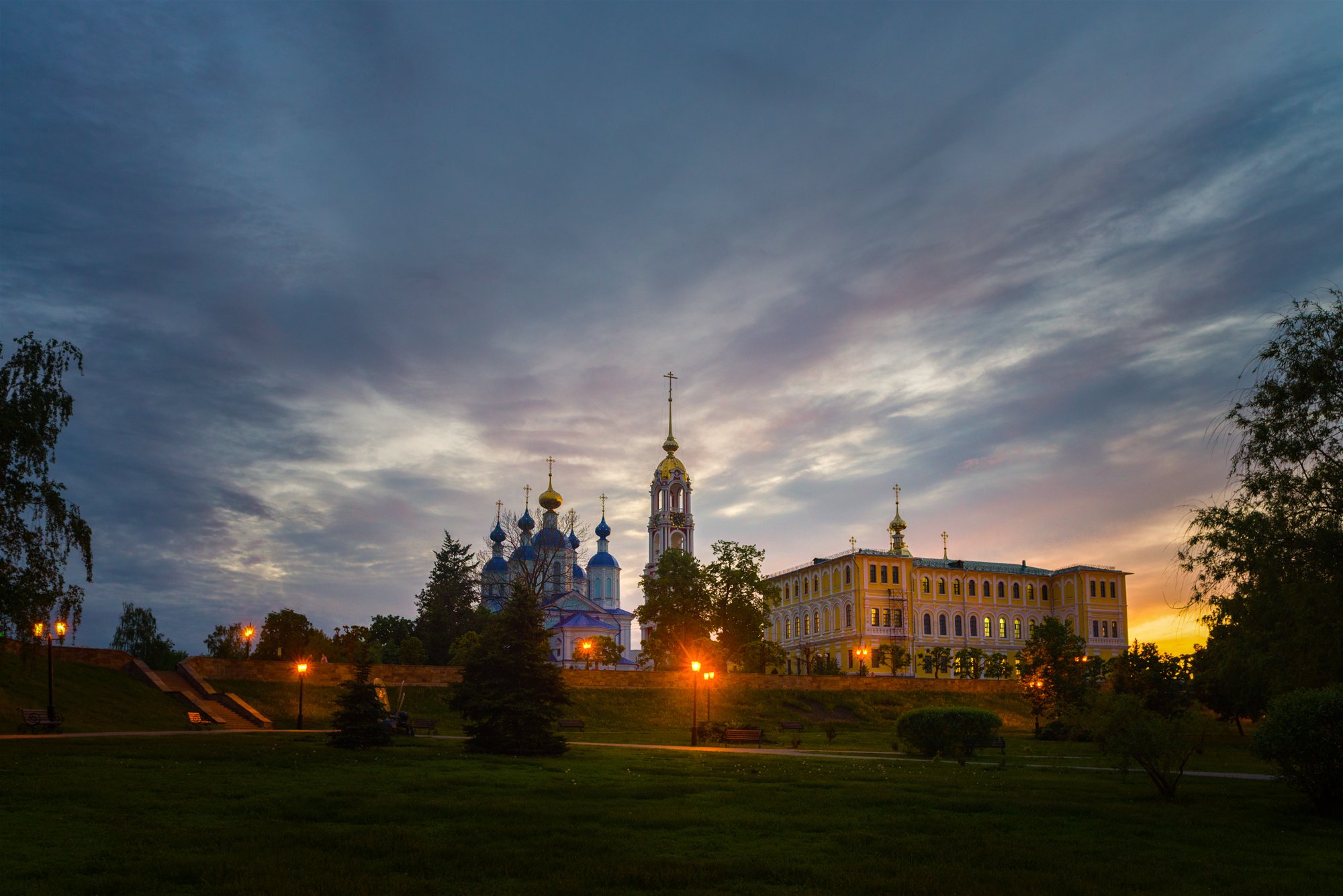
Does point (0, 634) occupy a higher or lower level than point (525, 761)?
higher

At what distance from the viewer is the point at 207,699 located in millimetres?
41438

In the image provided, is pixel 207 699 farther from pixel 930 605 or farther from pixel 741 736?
pixel 930 605

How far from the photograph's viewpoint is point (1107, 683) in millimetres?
53562

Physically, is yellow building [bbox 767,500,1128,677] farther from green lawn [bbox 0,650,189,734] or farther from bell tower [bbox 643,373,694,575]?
green lawn [bbox 0,650,189,734]

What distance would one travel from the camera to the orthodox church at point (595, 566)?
294 ft

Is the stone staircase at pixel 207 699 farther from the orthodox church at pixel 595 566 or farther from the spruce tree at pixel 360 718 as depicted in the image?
the orthodox church at pixel 595 566

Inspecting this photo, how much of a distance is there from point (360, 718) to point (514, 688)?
378 centimetres

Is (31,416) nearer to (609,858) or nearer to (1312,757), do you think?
(609,858)

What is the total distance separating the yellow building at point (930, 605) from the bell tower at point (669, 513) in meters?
11.5

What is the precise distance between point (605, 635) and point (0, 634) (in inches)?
2612

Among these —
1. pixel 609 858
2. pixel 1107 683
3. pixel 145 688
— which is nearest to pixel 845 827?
pixel 609 858

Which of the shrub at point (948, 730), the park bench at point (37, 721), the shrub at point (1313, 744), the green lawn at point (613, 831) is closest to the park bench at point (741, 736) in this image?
the shrub at point (948, 730)

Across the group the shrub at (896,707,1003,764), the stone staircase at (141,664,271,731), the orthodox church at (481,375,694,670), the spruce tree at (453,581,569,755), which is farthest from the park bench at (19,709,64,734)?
the orthodox church at (481,375,694,670)

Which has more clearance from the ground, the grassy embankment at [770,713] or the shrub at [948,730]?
the shrub at [948,730]
